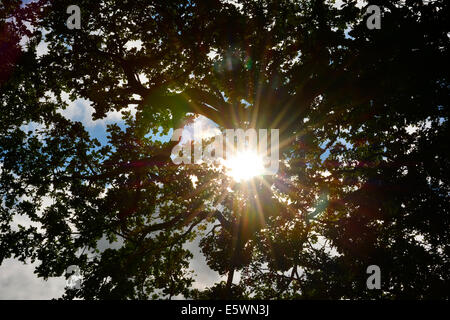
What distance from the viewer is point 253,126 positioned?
8.80 m

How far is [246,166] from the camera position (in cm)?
927

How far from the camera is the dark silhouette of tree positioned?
6.18 metres

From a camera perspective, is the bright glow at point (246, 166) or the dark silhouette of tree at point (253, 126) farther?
the bright glow at point (246, 166)

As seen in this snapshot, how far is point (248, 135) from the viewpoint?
892 cm

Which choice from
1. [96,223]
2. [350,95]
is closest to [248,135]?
[350,95]

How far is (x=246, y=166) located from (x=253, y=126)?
5.24ft

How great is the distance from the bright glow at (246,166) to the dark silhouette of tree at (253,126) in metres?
0.41

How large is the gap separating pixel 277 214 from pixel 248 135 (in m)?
3.13

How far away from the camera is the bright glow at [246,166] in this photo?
358 inches

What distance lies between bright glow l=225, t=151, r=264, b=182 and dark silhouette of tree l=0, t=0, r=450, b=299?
41cm

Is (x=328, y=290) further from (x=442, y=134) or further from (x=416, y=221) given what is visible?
(x=442, y=134)

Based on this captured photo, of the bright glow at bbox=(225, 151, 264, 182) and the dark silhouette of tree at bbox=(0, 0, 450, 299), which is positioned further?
the bright glow at bbox=(225, 151, 264, 182)

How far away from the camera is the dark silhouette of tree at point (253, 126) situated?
243 inches

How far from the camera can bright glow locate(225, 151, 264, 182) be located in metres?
9.09
